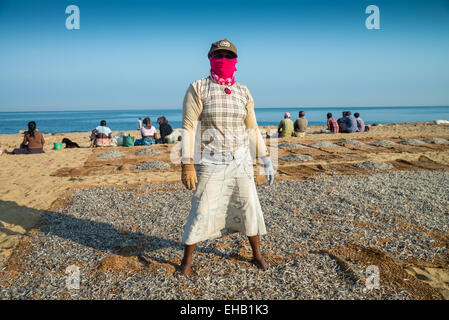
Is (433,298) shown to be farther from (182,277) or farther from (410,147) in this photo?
(410,147)

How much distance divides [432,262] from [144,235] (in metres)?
3.98

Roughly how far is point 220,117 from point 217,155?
0.41 m

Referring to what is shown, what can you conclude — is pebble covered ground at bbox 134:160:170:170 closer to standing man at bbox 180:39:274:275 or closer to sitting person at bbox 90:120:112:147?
sitting person at bbox 90:120:112:147

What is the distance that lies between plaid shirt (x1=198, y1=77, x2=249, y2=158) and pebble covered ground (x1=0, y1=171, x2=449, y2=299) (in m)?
1.51

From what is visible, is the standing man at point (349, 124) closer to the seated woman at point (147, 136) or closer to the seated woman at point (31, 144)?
the seated woman at point (147, 136)

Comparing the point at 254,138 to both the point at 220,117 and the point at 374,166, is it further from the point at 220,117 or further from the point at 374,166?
the point at 374,166

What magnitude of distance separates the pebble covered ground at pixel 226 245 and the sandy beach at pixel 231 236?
0.02m

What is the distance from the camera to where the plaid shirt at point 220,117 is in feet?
9.89

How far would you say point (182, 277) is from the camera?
3.19 metres

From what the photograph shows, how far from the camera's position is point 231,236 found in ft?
14.3

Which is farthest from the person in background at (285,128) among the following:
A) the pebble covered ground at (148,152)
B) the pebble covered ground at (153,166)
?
the pebble covered ground at (153,166)

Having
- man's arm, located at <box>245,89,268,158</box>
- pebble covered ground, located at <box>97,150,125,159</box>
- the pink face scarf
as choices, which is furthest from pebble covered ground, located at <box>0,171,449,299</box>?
pebble covered ground, located at <box>97,150,125,159</box>

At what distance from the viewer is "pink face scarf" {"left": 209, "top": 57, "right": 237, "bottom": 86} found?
3.04 m

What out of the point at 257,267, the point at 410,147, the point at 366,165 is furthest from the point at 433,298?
the point at 410,147
